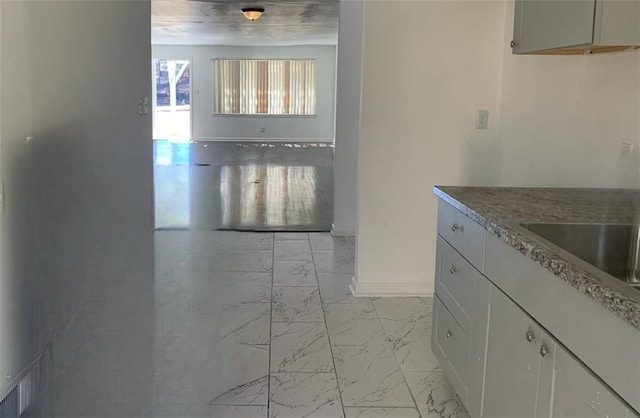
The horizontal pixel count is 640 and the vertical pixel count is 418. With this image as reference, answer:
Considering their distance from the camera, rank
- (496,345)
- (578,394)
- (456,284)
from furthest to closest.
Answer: (456,284) → (496,345) → (578,394)

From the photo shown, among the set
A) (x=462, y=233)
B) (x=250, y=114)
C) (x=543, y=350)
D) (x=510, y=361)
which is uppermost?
(x=250, y=114)

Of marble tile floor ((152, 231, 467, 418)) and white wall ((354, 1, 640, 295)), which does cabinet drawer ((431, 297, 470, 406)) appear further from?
white wall ((354, 1, 640, 295))

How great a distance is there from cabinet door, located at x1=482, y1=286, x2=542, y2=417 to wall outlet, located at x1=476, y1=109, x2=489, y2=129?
200 centimetres

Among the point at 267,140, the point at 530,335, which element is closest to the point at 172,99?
the point at 267,140

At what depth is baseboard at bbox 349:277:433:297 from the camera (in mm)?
3863

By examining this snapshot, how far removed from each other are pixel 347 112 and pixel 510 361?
3.75 metres

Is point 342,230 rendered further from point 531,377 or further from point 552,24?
point 531,377

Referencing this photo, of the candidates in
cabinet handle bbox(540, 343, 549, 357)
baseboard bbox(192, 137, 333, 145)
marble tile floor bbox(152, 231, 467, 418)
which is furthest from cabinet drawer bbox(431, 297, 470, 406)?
baseboard bbox(192, 137, 333, 145)

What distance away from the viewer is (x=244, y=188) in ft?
26.8

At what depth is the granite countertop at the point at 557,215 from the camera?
1273mm

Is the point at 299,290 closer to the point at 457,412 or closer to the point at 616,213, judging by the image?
the point at 457,412

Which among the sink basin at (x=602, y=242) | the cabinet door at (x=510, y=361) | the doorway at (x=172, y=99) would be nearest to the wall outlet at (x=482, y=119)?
the sink basin at (x=602, y=242)

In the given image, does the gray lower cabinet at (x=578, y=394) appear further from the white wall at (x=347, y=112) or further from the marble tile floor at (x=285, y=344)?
the white wall at (x=347, y=112)

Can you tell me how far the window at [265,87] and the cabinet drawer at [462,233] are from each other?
12.5 m
